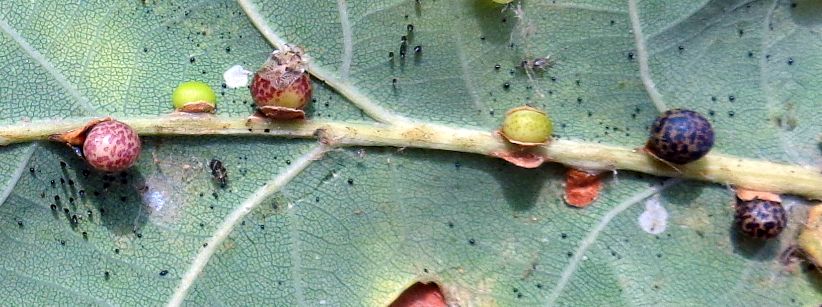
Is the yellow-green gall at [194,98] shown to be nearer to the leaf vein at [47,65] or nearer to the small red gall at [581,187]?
the leaf vein at [47,65]

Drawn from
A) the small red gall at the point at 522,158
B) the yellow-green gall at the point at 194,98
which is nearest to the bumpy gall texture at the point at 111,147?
the yellow-green gall at the point at 194,98

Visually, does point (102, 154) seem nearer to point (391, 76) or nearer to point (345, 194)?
point (345, 194)

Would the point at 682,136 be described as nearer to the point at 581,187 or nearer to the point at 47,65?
the point at 581,187

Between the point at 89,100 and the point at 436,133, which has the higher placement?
the point at 436,133

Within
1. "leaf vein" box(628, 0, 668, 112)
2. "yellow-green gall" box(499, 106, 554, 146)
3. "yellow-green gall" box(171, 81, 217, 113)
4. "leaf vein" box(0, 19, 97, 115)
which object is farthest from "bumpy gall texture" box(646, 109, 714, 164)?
"leaf vein" box(0, 19, 97, 115)

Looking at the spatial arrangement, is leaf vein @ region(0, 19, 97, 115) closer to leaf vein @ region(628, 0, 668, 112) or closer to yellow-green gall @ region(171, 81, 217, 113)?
yellow-green gall @ region(171, 81, 217, 113)

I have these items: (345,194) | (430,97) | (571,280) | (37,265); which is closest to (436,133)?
(430,97)

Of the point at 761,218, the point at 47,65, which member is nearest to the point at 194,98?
the point at 47,65
